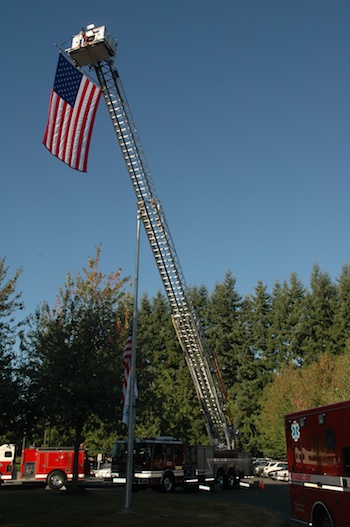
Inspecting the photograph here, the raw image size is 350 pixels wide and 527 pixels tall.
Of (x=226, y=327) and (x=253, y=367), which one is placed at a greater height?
(x=226, y=327)

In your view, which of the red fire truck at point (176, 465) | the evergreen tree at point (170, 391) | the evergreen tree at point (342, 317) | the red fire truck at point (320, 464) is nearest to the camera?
the red fire truck at point (320, 464)

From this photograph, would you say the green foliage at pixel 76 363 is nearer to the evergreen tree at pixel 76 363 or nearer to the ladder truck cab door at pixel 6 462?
the evergreen tree at pixel 76 363

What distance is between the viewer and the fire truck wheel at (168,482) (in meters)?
25.3

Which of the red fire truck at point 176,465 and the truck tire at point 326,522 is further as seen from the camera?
the red fire truck at point 176,465

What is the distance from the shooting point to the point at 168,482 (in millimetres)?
25609

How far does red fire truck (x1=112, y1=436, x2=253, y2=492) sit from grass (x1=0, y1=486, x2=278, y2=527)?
4.32m

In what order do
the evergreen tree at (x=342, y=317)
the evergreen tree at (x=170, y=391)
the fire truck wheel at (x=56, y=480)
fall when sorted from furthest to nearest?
the evergreen tree at (x=342, y=317)
the evergreen tree at (x=170, y=391)
the fire truck wheel at (x=56, y=480)

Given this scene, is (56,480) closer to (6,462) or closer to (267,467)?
(6,462)

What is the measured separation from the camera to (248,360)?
202 ft

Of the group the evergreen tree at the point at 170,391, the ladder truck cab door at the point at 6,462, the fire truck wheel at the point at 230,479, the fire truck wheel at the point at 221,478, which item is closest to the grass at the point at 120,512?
the fire truck wheel at the point at 221,478

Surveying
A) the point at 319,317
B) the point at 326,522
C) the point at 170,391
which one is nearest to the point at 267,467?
the point at 170,391

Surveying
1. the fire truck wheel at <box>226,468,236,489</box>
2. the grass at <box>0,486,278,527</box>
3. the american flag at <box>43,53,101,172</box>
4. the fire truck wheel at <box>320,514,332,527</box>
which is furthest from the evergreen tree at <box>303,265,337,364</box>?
the fire truck wheel at <box>320,514,332,527</box>

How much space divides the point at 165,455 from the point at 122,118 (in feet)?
55.3

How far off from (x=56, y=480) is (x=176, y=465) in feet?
24.2
